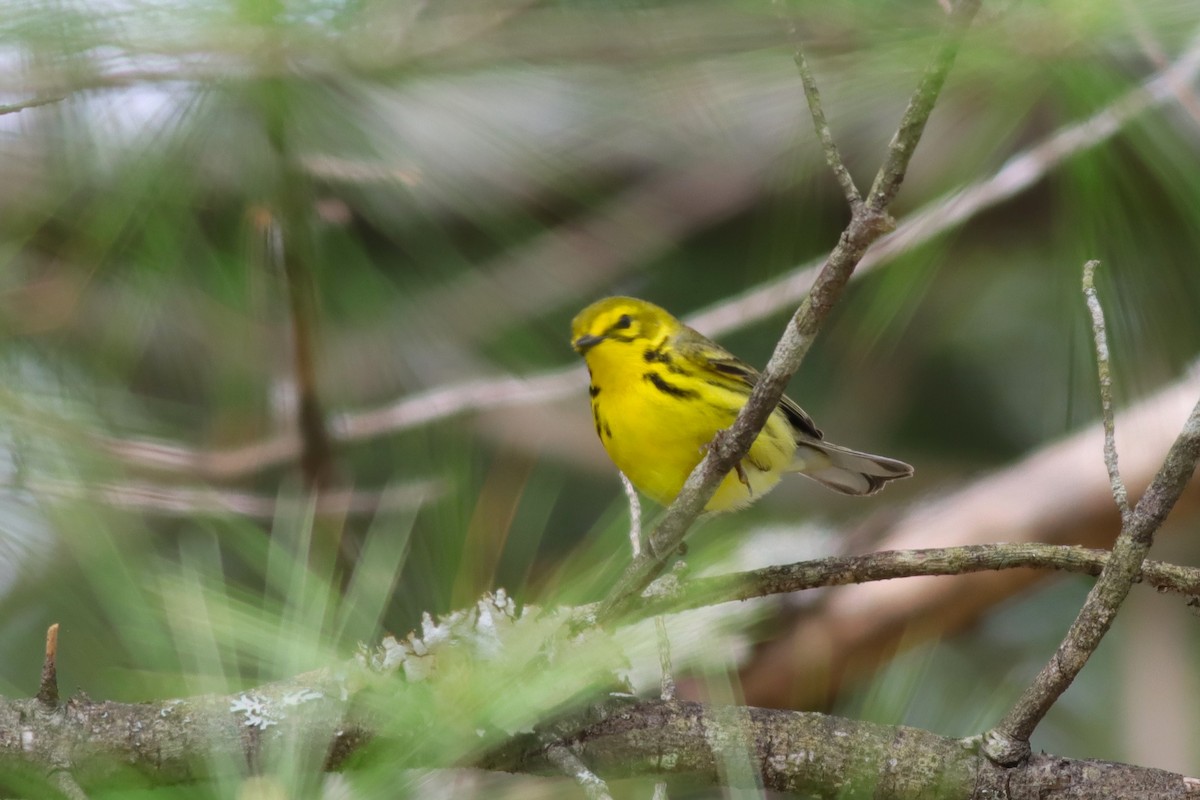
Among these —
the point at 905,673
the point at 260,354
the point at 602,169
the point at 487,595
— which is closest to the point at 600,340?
the point at 602,169

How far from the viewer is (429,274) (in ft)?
5.33

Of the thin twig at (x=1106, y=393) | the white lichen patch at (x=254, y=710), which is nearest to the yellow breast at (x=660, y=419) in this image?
the thin twig at (x=1106, y=393)

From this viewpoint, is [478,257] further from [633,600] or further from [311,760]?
[311,760]

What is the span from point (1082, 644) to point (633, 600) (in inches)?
17.2

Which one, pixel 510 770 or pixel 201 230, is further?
pixel 201 230

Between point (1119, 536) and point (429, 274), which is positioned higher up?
point (429, 274)

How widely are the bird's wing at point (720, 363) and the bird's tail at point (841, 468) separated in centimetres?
8

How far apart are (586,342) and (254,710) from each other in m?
1.08

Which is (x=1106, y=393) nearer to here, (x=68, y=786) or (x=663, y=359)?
(x=68, y=786)

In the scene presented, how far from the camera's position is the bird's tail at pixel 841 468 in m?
2.25

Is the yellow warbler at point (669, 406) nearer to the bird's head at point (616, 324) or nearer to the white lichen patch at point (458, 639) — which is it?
the bird's head at point (616, 324)

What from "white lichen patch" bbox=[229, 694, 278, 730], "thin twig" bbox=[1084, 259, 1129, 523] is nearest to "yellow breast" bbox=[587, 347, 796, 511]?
"thin twig" bbox=[1084, 259, 1129, 523]

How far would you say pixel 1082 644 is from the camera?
108cm

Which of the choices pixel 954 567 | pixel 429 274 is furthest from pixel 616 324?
pixel 954 567
